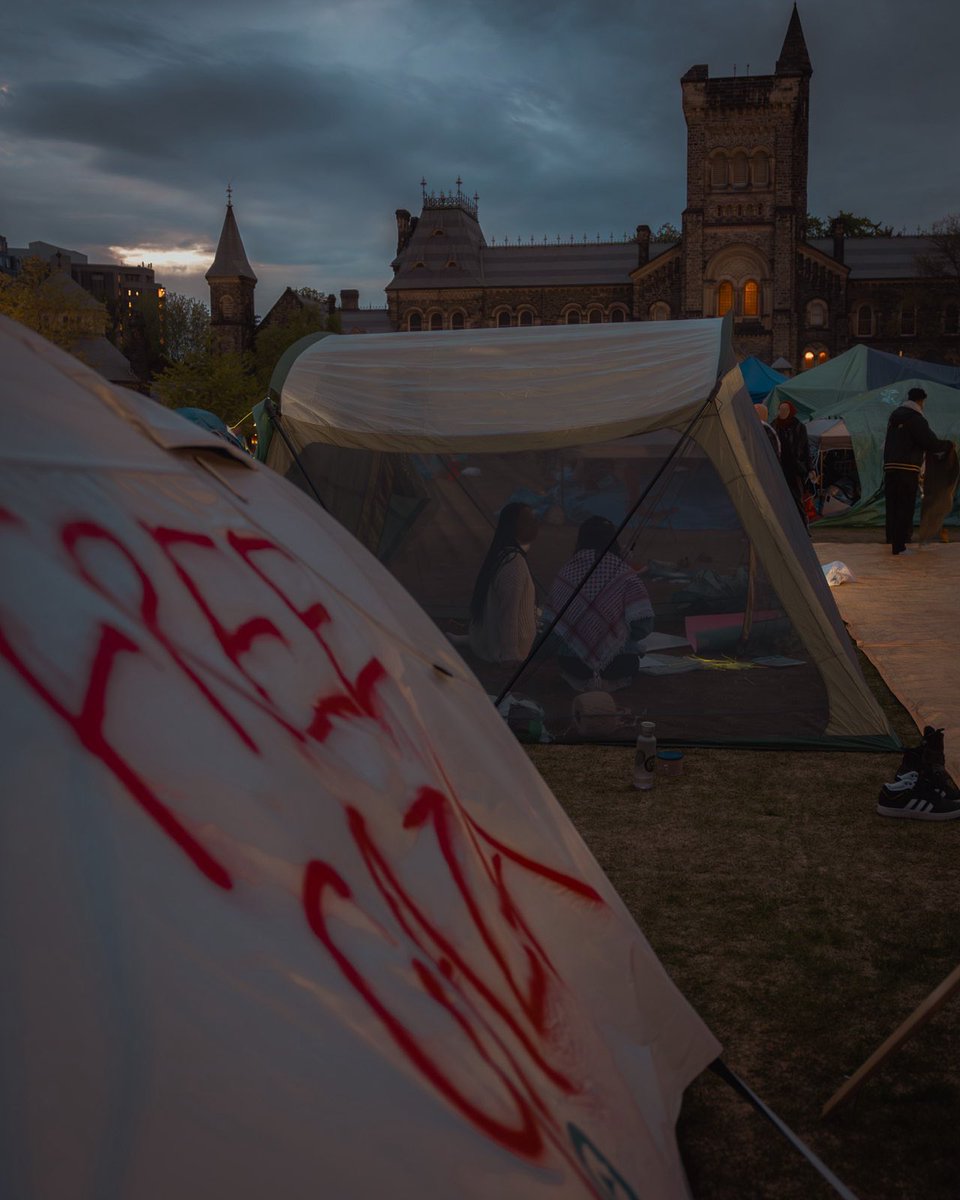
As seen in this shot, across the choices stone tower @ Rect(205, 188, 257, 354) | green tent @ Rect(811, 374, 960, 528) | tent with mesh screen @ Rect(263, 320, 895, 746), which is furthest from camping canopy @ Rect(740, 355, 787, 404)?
stone tower @ Rect(205, 188, 257, 354)

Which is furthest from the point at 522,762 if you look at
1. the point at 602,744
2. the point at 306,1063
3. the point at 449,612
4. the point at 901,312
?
the point at 901,312

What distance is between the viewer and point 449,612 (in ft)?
20.1

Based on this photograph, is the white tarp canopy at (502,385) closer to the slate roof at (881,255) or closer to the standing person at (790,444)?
the standing person at (790,444)

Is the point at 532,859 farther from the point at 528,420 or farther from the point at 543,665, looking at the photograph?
the point at 528,420

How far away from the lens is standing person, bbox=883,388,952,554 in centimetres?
1158

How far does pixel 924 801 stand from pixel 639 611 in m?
1.80

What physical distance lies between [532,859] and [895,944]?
166cm

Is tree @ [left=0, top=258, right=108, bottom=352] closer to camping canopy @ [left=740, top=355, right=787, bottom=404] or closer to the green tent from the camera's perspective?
camping canopy @ [left=740, top=355, right=787, bottom=404]

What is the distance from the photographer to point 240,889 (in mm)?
1529

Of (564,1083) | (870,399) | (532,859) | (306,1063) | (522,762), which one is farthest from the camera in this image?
(870,399)

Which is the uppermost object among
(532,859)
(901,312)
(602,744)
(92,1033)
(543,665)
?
(901,312)

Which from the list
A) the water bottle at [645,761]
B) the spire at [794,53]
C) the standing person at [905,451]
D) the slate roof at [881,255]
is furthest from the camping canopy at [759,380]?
the spire at [794,53]

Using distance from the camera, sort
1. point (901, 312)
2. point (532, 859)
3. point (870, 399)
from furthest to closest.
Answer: point (901, 312) → point (870, 399) → point (532, 859)

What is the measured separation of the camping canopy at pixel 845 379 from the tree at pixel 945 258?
35140mm
